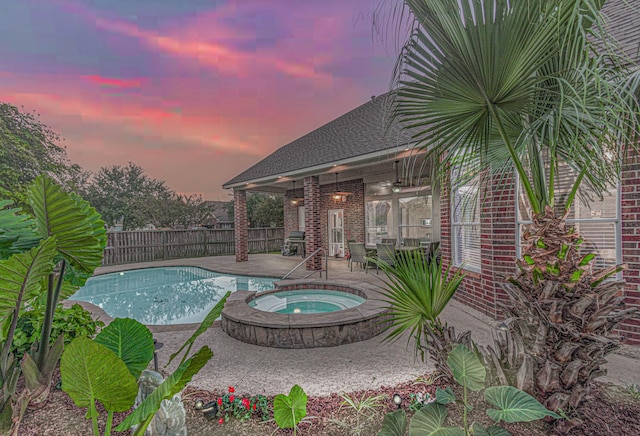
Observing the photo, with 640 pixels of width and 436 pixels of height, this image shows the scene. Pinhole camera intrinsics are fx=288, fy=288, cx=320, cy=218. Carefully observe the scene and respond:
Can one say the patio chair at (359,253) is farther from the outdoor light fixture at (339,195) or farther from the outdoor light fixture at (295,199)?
the outdoor light fixture at (295,199)

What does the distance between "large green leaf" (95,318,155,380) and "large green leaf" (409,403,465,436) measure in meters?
1.74

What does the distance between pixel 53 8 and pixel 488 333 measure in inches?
498

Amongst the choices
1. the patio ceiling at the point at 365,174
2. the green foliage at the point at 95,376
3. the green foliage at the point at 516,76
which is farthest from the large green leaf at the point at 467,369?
the patio ceiling at the point at 365,174

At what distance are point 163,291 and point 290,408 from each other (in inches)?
337

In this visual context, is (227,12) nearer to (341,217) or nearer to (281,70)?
(281,70)

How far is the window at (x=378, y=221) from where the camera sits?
37.3 feet

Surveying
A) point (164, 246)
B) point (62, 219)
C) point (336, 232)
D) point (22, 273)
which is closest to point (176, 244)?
point (164, 246)

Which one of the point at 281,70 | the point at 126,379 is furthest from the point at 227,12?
the point at 126,379

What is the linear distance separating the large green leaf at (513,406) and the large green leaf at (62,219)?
8.79ft

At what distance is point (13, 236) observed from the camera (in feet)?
6.32

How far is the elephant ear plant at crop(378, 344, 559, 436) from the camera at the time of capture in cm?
167

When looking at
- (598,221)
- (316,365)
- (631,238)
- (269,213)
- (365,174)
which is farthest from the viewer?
(269,213)

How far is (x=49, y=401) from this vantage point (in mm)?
2602

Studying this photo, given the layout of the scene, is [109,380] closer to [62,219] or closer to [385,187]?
[62,219]
